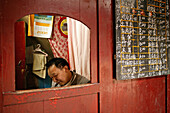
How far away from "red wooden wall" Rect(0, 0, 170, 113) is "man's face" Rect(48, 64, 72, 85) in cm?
125

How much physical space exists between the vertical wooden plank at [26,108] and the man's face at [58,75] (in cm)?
148

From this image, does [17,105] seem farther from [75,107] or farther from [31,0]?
[31,0]

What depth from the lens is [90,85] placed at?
2516 millimetres

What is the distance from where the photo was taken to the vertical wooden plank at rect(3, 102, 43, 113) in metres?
1.95

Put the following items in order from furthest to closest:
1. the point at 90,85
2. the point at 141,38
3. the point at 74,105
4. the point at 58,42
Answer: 1. the point at 58,42
2. the point at 141,38
3. the point at 90,85
4. the point at 74,105

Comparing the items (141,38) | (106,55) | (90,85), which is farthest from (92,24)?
(141,38)

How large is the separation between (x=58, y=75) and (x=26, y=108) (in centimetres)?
162

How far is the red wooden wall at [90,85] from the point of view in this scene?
1.95 m

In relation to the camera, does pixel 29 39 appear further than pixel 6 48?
Yes

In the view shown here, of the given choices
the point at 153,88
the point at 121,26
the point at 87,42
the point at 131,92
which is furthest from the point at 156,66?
the point at 87,42

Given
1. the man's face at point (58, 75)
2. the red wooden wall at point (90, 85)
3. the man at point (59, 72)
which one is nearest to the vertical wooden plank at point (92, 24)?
the red wooden wall at point (90, 85)

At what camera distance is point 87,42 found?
10.0 feet

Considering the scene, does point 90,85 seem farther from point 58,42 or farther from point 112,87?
Answer: point 58,42

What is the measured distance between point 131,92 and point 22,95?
204 cm
